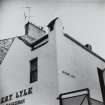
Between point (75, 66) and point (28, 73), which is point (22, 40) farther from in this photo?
point (75, 66)

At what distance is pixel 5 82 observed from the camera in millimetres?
3830

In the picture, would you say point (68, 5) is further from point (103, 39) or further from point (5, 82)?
point (5, 82)

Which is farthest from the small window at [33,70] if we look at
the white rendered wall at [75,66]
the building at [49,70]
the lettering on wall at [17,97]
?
the white rendered wall at [75,66]

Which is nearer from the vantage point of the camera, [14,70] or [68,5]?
[68,5]

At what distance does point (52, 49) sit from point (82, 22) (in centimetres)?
55

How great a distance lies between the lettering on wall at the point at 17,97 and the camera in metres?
3.67

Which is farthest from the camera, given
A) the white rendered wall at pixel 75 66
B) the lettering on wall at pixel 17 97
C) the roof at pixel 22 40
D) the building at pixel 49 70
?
the roof at pixel 22 40

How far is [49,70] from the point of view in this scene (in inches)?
138

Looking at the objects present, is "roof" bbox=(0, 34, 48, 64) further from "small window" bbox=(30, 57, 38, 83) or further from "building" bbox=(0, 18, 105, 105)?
"small window" bbox=(30, 57, 38, 83)

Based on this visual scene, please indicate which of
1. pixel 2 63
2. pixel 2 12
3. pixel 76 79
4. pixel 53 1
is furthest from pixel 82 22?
pixel 2 63

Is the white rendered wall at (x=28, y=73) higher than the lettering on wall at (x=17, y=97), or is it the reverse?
the white rendered wall at (x=28, y=73)

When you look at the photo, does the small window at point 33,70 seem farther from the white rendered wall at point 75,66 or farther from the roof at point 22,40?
the white rendered wall at point 75,66

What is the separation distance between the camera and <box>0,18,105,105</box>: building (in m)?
3.39

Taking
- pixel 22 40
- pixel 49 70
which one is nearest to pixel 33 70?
pixel 49 70
